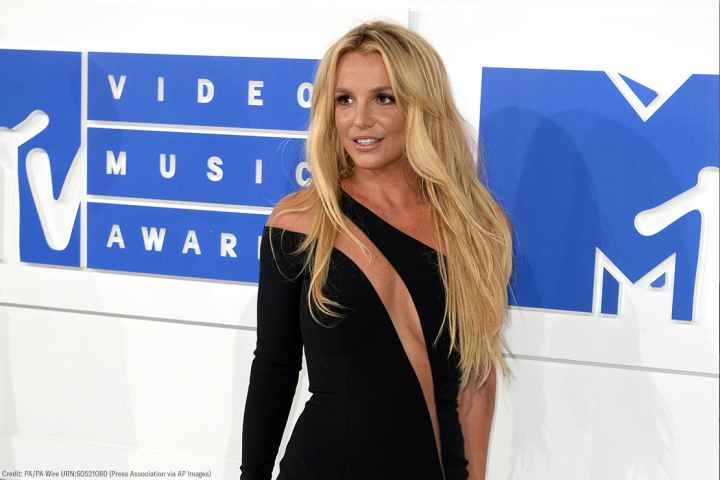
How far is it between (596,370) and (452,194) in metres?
0.68

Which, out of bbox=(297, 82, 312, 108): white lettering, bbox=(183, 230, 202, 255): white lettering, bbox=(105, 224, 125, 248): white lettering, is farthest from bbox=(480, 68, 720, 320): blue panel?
bbox=(105, 224, 125, 248): white lettering

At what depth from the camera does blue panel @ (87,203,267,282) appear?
2.62m

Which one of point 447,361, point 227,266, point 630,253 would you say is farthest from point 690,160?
point 227,266

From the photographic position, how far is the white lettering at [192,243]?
2.66 metres

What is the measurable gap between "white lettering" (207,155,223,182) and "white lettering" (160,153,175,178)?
110 millimetres

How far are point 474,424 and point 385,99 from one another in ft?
2.36

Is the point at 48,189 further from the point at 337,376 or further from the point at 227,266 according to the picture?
the point at 337,376

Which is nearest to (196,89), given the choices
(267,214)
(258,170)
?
(258,170)

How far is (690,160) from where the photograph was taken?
2.24 meters

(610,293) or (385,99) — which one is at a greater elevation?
(385,99)

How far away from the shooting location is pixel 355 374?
188 cm

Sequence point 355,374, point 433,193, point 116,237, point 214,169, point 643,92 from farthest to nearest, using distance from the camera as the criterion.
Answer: point 116,237 → point 214,169 → point 643,92 → point 433,193 → point 355,374

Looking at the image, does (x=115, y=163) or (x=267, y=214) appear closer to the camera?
(x=267, y=214)

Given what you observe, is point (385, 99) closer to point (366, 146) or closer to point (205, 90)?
point (366, 146)
